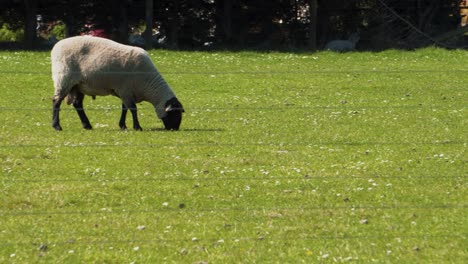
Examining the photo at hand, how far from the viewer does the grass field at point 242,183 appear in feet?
29.7

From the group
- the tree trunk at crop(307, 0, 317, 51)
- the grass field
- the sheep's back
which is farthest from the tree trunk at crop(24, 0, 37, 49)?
the sheep's back

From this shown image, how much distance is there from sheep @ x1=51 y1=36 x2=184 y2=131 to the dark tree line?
1669 centimetres

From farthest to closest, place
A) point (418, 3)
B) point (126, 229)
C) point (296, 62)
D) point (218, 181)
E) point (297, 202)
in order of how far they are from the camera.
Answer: point (418, 3), point (296, 62), point (218, 181), point (297, 202), point (126, 229)

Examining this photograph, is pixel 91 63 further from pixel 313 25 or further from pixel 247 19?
pixel 247 19

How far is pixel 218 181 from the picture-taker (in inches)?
476

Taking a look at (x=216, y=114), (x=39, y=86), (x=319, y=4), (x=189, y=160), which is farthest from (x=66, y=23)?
(x=189, y=160)

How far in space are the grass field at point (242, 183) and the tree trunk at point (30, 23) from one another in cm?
1195

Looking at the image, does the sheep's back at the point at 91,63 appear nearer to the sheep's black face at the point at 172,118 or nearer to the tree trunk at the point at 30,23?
the sheep's black face at the point at 172,118

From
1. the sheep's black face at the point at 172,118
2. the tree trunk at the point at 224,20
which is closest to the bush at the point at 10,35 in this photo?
the tree trunk at the point at 224,20

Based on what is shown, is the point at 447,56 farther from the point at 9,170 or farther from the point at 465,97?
the point at 9,170

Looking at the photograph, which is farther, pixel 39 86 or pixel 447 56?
pixel 447 56

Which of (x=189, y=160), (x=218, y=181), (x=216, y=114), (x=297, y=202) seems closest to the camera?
(x=297, y=202)

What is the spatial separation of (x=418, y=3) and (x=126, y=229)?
27.3 m

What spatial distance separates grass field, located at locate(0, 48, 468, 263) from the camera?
905cm
